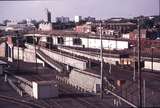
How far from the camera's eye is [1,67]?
76.4ft

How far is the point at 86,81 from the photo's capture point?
18484 millimetres

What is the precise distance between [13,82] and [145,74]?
6.51 meters

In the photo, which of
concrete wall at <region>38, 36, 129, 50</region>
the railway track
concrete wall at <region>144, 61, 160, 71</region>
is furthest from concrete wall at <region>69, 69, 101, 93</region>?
concrete wall at <region>38, 36, 129, 50</region>

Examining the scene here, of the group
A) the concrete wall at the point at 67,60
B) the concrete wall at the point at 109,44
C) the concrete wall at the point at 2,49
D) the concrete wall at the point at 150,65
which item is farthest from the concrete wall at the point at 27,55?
the concrete wall at the point at 150,65

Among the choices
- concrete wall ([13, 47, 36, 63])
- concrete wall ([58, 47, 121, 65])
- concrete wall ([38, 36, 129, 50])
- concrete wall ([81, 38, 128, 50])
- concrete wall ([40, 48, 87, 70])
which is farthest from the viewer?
concrete wall ([13, 47, 36, 63])

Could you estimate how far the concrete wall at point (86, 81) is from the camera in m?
17.2

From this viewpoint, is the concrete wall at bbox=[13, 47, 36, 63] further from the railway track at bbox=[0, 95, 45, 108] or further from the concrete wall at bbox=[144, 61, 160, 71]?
the railway track at bbox=[0, 95, 45, 108]

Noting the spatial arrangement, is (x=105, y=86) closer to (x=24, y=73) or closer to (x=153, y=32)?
(x=24, y=73)

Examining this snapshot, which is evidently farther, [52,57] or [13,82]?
[52,57]

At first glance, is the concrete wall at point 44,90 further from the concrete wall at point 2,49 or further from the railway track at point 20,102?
the concrete wall at point 2,49

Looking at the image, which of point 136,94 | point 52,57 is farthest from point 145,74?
point 52,57

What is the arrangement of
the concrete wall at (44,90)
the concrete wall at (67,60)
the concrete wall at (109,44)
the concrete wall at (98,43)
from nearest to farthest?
the concrete wall at (44,90), the concrete wall at (67,60), the concrete wall at (109,44), the concrete wall at (98,43)

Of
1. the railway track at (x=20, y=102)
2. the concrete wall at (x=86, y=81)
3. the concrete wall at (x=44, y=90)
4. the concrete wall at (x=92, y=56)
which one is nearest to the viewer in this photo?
the railway track at (x=20, y=102)

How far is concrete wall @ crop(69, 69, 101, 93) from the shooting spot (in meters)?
17.2
